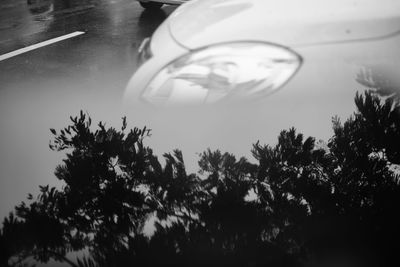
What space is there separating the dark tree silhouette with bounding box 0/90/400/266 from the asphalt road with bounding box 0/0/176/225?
45cm

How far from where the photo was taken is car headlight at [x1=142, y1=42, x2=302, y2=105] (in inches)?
74.7

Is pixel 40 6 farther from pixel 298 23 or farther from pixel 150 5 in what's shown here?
pixel 298 23

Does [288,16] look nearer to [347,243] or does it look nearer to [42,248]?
[347,243]

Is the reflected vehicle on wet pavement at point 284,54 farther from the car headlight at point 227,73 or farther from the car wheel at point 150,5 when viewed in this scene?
the car wheel at point 150,5

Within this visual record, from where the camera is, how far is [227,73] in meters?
1.95

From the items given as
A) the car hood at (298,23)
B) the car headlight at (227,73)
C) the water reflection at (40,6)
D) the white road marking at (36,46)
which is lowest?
the white road marking at (36,46)

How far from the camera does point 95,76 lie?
13.9ft

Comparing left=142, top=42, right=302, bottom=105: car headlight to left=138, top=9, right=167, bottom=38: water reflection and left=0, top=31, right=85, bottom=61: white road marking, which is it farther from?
left=0, top=31, right=85, bottom=61: white road marking

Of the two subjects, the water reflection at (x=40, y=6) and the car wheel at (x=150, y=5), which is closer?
the car wheel at (x=150, y=5)

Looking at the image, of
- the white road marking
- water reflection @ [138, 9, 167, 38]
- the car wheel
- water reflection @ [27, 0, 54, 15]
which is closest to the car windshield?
the white road marking

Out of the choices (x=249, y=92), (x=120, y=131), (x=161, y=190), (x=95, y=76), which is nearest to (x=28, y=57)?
(x=95, y=76)

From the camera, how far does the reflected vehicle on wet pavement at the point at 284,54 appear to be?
184cm

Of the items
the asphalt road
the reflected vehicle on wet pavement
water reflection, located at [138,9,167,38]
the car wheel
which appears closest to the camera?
the reflected vehicle on wet pavement

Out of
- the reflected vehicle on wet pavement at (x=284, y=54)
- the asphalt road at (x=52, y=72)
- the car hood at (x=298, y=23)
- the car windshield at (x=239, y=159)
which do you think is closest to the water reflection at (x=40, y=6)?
the asphalt road at (x=52, y=72)
